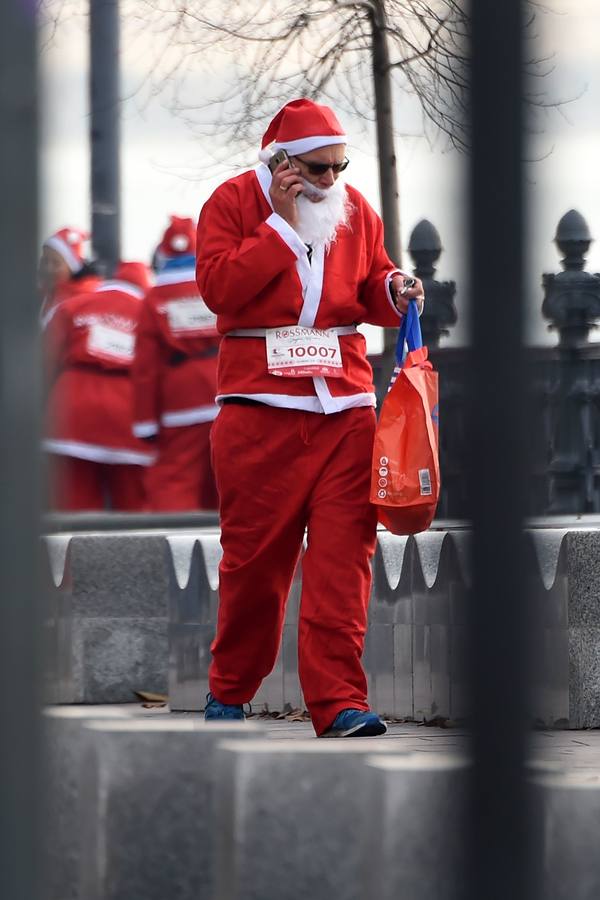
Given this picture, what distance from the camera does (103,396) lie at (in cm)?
806

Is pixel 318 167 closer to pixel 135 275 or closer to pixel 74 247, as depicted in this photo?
pixel 74 247

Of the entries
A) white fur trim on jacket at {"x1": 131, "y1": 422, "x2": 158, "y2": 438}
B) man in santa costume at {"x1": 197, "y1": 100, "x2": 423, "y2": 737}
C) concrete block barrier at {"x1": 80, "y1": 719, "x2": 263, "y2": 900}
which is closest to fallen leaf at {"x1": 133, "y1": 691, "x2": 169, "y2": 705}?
man in santa costume at {"x1": 197, "y1": 100, "x2": 423, "y2": 737}

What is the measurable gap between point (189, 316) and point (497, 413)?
671cm

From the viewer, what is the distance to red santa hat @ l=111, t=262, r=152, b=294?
776 cm

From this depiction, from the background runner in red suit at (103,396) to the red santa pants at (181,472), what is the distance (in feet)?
0.30

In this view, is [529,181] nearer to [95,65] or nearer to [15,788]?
[15,788]

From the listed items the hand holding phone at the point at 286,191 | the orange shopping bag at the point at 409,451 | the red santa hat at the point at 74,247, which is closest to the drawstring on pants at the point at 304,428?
the orange shopping bag at the point at 409,451

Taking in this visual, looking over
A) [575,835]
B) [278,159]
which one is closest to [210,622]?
[278,159]

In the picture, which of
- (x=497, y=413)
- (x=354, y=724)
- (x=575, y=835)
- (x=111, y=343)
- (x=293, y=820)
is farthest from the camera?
(x=111, y=343)

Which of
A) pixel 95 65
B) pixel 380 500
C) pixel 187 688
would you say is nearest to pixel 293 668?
pixel 187 688

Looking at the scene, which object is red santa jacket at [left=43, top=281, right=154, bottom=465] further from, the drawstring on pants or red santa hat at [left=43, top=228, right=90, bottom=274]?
the drawstring on pants

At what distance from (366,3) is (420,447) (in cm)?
351

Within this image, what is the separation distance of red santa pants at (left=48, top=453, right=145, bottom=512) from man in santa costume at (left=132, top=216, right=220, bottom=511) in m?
0.08

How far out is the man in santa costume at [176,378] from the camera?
7.70 m
